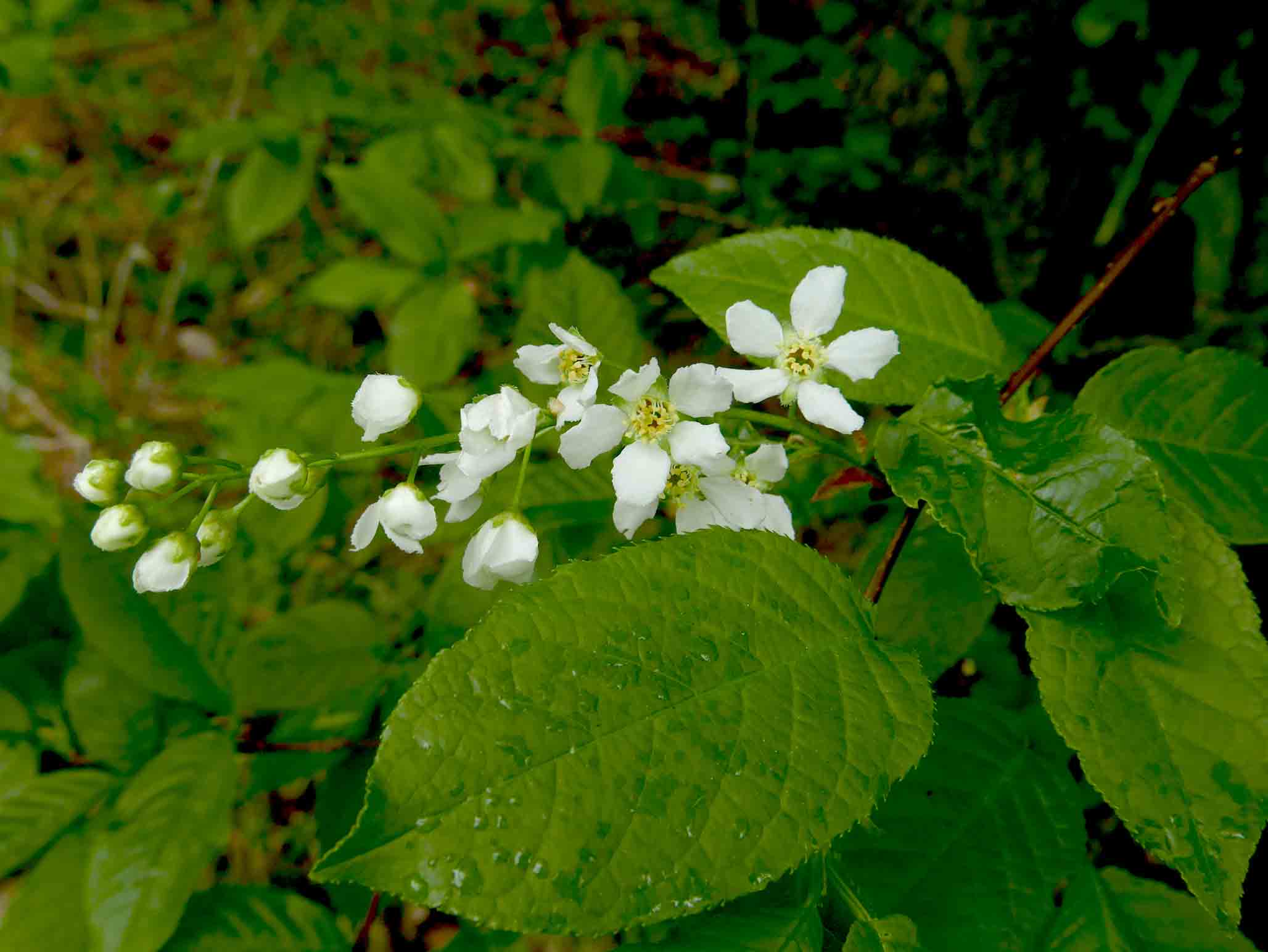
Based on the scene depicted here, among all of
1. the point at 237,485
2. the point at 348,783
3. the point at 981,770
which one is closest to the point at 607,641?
the point at 981,770

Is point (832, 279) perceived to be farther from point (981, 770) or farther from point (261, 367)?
point (261, 367)

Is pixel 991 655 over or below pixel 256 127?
below

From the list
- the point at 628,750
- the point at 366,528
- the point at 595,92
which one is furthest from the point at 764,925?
the point at 595,92

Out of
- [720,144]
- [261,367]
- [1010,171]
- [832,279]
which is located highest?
[832,279]

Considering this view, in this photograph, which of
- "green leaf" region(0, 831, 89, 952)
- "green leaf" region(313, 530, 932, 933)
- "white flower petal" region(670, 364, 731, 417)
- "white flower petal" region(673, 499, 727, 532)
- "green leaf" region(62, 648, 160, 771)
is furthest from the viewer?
"green leaf" region(62, 648, 160, 771)

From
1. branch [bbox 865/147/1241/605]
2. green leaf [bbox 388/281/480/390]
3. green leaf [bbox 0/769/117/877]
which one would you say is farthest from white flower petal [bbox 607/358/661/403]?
green leaf [bbox 0/769/117/877]

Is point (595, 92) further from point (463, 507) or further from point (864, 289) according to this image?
point (463, 507)

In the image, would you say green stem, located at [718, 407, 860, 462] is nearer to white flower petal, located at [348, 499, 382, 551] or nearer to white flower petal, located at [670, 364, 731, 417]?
white flower petal, located at [670, 364, 731, 417]
